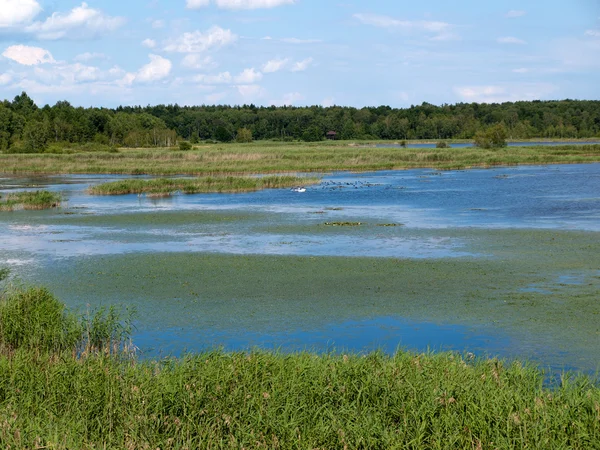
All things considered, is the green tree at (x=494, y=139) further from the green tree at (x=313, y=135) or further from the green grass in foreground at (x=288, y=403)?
the green grass in foreground at (x=288, y=403)

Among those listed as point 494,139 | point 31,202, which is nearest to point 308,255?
point 31,202

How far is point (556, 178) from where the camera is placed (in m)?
41.8

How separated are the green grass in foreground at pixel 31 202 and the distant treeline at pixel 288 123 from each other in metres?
51.1

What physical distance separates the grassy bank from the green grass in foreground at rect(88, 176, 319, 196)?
A: 7159mm

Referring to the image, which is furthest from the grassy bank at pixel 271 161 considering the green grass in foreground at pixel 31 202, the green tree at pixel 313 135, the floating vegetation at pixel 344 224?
the green tree at pixel 313 135

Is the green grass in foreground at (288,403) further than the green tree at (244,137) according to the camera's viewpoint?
No

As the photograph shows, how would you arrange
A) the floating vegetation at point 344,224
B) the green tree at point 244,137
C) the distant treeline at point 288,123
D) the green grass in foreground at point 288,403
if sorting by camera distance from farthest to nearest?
the green tree at point 244,137 < the distant treeline at point 288,123 < the floating vegetation at point 344,224 < the green grass in foreground at point 288,403

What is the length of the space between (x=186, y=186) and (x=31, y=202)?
8839mm

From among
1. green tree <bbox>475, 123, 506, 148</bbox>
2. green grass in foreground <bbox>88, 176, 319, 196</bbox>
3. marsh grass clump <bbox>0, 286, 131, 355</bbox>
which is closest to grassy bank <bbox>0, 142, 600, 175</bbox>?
green tree <bbox>475, 123, 506, 148</bbox>

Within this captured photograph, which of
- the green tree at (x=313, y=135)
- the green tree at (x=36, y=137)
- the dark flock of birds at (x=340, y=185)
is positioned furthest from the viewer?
the green tree at (x=313, y=135)

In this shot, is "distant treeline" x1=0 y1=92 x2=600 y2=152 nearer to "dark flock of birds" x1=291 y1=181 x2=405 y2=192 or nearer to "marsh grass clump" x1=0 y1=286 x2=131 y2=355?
"dark flock of birds" x1=291 y1=181 x2=405 y2=192

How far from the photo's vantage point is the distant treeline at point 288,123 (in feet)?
295

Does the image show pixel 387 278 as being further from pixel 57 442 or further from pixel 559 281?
pixel 57 442

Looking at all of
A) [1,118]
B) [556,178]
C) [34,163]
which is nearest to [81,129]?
[1,118]
